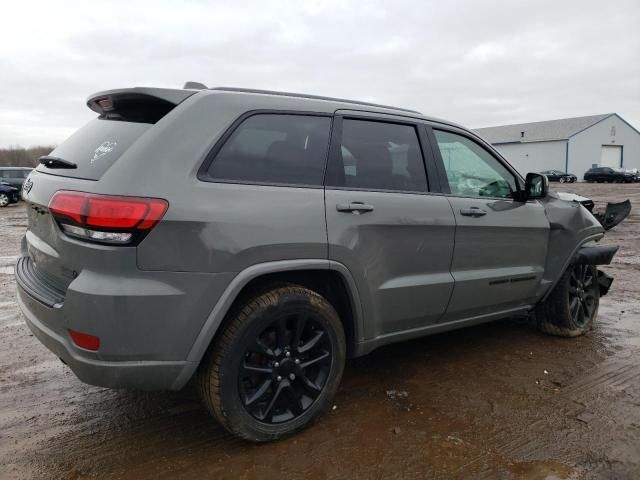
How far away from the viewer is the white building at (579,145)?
5053cm

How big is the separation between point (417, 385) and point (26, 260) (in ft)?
8.80

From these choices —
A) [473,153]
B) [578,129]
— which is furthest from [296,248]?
[578,129]

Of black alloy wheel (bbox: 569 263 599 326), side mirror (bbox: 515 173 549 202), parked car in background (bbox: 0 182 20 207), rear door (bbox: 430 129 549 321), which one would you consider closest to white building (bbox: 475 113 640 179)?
parked car in background (bbox: 0 182 20 207)

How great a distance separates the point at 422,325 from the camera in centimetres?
344

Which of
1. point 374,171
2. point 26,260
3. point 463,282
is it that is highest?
point 374,171

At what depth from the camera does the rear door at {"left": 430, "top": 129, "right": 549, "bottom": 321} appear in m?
3.55

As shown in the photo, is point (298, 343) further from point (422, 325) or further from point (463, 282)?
point (463, 282)

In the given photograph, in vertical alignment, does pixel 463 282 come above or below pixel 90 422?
above

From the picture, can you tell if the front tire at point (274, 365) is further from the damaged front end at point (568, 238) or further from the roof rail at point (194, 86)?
the damaged front end at point (568, 238)

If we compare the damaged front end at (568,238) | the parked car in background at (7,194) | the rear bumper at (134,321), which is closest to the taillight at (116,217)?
the rear bumper at (134,321)

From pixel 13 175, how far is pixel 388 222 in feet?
85.8

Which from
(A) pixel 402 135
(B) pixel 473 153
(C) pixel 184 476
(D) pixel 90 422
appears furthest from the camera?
(B) pixel 473 153

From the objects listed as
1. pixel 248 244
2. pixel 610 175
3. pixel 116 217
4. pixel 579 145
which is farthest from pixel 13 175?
pixel 579 145

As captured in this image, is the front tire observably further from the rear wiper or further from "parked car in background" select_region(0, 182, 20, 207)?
"parked car in background" select_region(0, 182, 20, 207)
